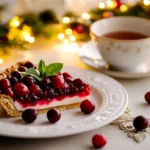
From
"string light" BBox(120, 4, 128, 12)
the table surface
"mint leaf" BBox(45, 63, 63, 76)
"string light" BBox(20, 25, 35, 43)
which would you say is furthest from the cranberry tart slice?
"string light" BBox(120, 4, 128, 12)

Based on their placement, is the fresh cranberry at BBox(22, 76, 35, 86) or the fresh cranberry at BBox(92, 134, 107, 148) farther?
the fresh cranberry at BBox(22, 76, 35, 86)

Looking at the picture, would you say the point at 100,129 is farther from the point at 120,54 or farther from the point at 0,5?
the point at 0,5

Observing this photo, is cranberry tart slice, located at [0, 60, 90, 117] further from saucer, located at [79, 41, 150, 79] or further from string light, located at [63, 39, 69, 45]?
string light, located at [63, 39, 69, 45]

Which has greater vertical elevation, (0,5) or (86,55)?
(0,5)

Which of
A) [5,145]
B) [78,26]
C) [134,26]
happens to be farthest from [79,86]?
[78,26]

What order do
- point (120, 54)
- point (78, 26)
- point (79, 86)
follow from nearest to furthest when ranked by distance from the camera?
point (79, 86), point (120, 54), point (78, 26)

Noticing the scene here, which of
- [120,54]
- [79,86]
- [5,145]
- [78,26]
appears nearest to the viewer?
[5,145]
